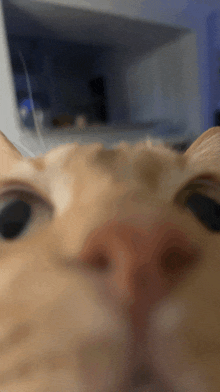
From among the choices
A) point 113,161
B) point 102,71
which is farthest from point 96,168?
point 102,71

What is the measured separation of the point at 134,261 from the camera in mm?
153

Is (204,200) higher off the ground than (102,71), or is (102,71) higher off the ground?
(102,71)

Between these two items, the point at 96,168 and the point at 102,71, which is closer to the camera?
the point at 96,168

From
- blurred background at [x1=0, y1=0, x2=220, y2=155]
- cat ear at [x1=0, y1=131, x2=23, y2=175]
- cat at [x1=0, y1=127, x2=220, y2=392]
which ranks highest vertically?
blurred background at [x1=0, y1=0, x2=220, y2=155]

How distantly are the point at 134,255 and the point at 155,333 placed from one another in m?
0.04

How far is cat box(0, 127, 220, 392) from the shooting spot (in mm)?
141

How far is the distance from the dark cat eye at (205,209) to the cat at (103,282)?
2cm

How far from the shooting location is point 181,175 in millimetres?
193

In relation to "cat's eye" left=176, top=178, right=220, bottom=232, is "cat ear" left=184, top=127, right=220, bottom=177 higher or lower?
higher

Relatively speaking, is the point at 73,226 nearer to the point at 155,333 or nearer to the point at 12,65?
the point at 155,333

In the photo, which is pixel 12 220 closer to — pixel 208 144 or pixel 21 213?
pixel 21 213

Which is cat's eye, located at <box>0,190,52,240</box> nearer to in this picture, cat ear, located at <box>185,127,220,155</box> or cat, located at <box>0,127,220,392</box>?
cat, located at <box>0,127,220,392</box>

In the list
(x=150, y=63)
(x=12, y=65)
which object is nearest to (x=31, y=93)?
(x=12, y=65)

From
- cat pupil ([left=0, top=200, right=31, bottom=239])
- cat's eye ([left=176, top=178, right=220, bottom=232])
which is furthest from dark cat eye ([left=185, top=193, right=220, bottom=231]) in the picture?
cat pupil ([left=0, top=200, right=31, bottom=239])
